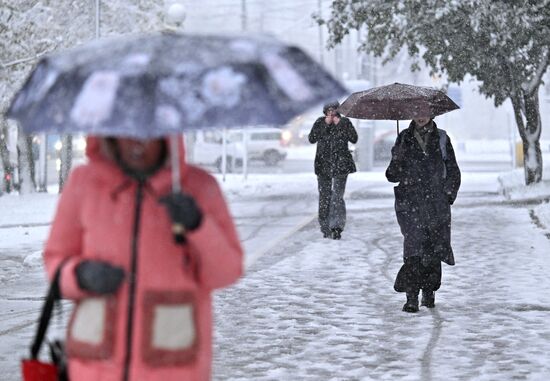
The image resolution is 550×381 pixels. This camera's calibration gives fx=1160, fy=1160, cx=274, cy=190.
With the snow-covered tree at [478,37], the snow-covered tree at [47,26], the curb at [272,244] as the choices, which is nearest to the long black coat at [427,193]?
the curb at [272,244]

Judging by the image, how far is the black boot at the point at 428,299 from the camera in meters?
10.1

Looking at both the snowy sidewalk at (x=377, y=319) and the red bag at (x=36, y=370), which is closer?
the red bag at (x=36, y=370)

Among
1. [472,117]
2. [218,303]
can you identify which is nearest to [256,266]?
[218,303]

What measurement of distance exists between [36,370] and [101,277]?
1.52 feet

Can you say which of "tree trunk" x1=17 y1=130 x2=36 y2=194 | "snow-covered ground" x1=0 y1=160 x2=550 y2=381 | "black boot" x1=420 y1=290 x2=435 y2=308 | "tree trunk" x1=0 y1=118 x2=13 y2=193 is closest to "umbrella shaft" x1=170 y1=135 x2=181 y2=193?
"snow-covered ground" x1=0 y1=160 x2=550 y2=381

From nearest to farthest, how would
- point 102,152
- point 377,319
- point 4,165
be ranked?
point 102,152, point 377,319, point 4,165

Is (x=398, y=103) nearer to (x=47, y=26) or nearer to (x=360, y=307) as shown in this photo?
(x=360, y=307)

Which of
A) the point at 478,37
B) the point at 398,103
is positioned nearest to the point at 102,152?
the point at 398,103

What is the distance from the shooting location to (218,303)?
10.6 meters

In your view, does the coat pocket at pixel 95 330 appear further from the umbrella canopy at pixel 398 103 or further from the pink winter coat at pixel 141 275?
the umbrella canopy at pixel 398 103

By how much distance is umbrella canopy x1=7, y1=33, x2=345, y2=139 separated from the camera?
3.57 m

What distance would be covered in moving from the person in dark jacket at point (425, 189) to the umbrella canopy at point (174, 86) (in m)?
5.83

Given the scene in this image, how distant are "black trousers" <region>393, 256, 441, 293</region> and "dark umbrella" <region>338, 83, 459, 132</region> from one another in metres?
1.24

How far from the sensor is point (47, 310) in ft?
12.8
